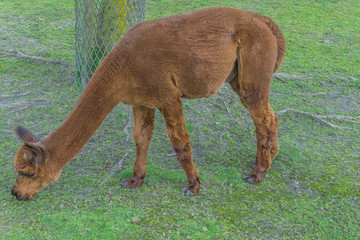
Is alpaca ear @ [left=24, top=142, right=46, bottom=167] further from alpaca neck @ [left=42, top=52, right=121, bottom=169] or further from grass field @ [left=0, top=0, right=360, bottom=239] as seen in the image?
grass field @ [left=0, top=0, right=360, bottom=239]

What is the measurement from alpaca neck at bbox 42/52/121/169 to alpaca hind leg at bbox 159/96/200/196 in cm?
58

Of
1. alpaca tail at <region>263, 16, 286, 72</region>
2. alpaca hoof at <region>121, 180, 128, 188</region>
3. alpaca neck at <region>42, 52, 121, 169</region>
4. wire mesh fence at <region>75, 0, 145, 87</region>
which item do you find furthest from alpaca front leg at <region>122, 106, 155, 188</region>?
wire mesh fence at <region>75, 0, 145, 87</region>

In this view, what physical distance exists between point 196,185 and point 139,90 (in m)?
1.28

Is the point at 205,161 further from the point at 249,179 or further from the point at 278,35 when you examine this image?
the point at 278,35

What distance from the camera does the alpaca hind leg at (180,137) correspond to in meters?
4.16

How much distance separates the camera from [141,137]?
4578 millimetres

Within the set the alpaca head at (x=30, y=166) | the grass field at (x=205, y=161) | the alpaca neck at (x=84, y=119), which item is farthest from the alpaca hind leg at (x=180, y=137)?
the alpaca head at (x=30, y=166)

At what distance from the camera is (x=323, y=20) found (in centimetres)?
1074

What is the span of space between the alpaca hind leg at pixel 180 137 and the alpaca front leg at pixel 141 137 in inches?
13.2

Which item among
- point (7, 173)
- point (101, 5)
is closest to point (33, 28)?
point (101, 5)

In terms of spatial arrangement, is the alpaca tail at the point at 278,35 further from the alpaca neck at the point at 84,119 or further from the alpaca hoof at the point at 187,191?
the alpaca neck at the point at 84,119

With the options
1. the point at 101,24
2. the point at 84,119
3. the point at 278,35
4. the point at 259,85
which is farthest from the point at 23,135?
the point at 101,24

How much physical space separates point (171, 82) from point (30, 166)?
5.13 ft

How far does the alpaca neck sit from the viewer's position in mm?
3746
